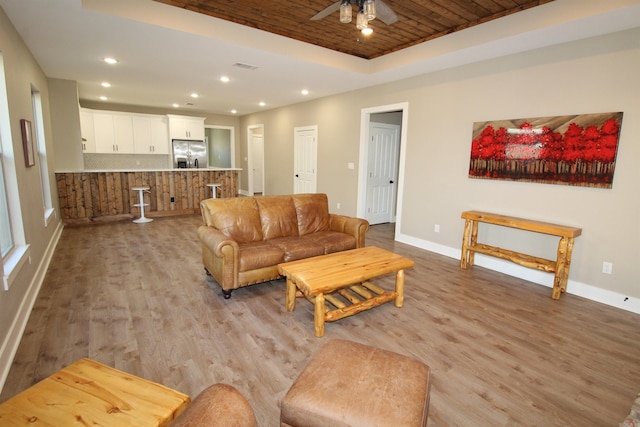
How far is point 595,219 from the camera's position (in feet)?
10.6

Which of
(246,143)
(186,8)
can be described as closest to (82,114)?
(246,143)

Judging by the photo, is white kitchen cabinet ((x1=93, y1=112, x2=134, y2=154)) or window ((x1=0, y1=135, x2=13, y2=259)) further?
white kitchen cabinet ((x1=93, y1=112, x2=134, y2=154))

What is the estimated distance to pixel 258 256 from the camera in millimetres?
3129

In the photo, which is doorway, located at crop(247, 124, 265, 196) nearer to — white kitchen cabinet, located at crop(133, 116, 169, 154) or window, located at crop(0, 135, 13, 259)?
white kitchen cabinet, located at crop(133, 116, 169, 154)

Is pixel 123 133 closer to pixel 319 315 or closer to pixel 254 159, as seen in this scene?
pixel 254 159

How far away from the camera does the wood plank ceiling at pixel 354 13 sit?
3.18 metres

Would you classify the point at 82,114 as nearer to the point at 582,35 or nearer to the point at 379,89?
the point at 379,89

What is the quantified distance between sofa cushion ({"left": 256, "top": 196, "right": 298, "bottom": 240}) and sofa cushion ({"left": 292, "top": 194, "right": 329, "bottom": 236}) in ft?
0.23

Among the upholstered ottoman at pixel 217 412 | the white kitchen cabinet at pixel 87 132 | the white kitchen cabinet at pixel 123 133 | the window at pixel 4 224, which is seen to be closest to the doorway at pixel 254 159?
the white kitchen cabinet at pixel 123 133

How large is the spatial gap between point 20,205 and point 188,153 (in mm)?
6405

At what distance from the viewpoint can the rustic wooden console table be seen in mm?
3201

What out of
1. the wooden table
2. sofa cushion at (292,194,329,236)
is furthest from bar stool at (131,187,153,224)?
A: the wooden table

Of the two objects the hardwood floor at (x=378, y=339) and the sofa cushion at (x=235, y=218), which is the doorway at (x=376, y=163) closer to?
the hardwood floor at (x=378, y=339)

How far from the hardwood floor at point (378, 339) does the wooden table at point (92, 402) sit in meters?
0.78
